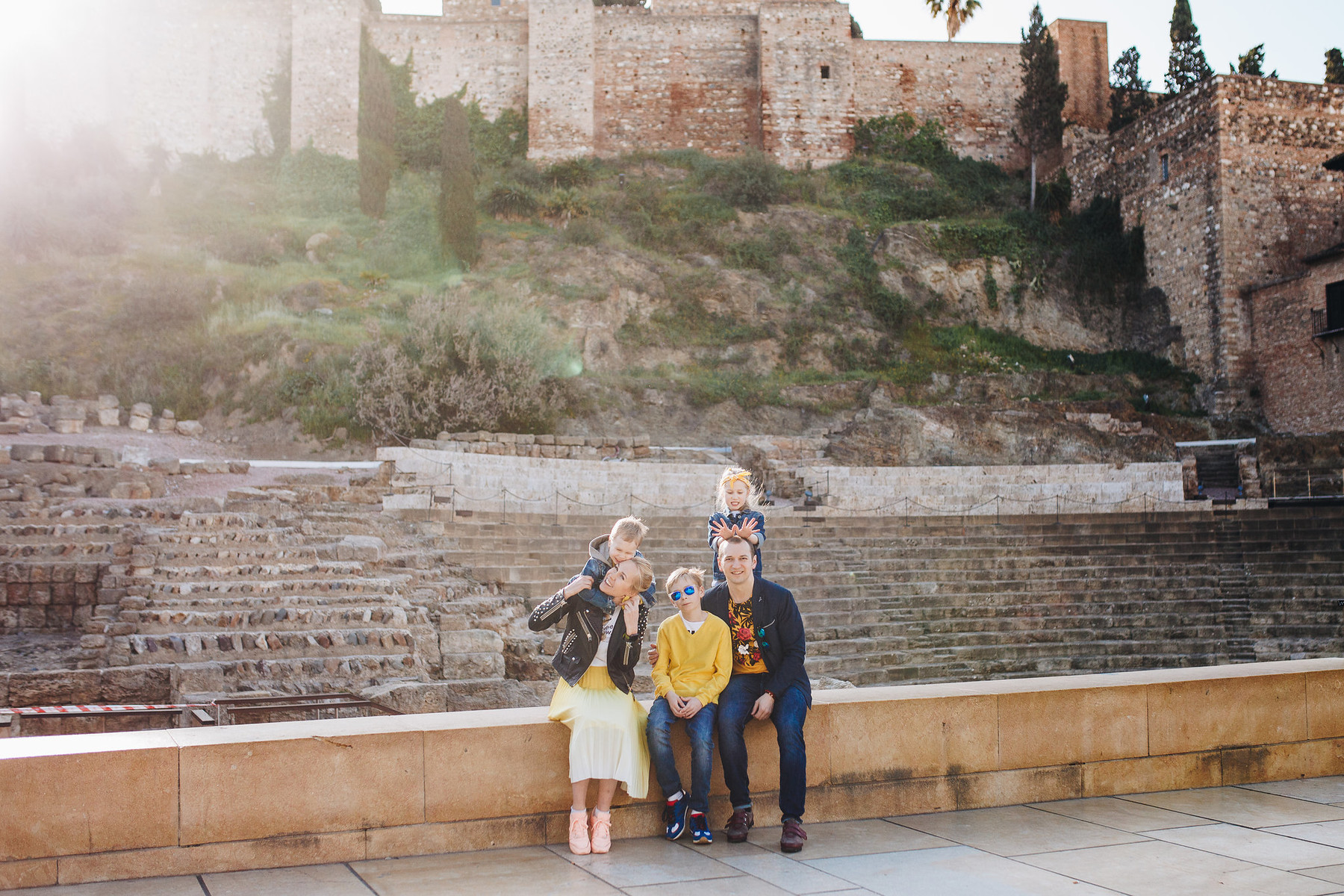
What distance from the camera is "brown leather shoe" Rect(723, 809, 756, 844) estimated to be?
356 centimetres

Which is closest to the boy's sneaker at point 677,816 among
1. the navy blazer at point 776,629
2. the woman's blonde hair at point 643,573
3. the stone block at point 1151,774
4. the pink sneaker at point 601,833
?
the pink sneaker at point 601,833

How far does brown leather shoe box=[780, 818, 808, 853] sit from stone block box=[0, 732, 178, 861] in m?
1.92

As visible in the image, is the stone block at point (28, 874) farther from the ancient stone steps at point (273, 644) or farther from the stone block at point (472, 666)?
the stone block at point (472, 666)

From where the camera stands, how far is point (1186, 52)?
29.3 meters

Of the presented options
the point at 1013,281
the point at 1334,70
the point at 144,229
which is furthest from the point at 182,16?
the point at 1334,70

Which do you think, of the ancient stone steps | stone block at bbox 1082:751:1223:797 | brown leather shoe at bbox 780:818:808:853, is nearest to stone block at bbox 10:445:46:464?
the ancient stone steps

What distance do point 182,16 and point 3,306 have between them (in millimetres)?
14439

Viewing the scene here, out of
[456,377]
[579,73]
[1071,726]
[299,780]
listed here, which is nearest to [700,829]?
[299,780]

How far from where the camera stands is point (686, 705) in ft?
11.9

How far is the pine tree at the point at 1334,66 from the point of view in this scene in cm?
2633

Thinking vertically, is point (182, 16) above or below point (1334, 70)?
above

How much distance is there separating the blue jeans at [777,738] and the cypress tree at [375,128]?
86.0 ft

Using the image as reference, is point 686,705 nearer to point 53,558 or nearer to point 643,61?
point 53,558

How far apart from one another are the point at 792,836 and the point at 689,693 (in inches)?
23.7
